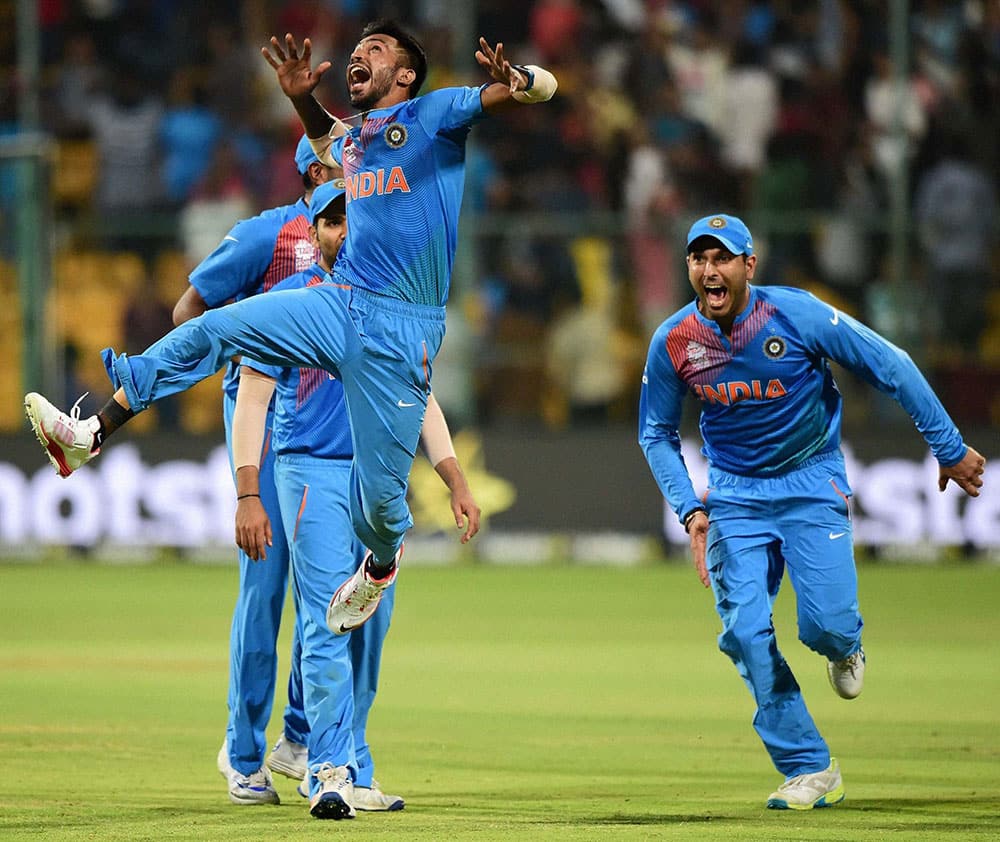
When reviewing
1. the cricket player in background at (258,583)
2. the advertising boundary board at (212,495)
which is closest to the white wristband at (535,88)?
the cricket player in background at (258,583)

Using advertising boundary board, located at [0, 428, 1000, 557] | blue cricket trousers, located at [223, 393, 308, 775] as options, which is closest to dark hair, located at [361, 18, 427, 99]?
blue cricket trousers, located at [223, 393, 308, 775]

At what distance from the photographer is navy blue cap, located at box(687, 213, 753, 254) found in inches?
297

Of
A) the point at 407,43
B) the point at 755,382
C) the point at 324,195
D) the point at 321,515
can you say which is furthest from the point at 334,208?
the point at 755,382

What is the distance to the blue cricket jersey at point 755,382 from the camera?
7664 millimetres

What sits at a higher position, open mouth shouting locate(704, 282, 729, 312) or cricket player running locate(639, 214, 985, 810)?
open mouth shouting locate(704, 282, 729, 312)

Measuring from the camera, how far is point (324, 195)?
7.28 m

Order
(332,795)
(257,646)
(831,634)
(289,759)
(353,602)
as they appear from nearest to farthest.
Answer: (332,795), (353,602), (257,646), (831,634), (289,759)

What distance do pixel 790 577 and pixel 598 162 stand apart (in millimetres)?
12531

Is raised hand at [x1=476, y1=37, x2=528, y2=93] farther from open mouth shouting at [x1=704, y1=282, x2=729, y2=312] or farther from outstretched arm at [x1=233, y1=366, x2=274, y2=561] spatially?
outstretched arm at [x1=233, y1=366, x2=274, y2=561]

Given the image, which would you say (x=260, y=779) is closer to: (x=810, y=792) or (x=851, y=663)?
(x=810, y=792)

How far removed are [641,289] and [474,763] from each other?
33.4ft

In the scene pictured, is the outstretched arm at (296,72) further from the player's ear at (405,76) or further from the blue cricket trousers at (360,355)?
the blue cricket trousers at (360,355)

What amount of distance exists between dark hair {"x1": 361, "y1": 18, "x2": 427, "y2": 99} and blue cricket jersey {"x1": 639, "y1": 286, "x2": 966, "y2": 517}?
155cm

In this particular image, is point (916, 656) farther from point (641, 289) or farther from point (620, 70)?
point (620, 70)
